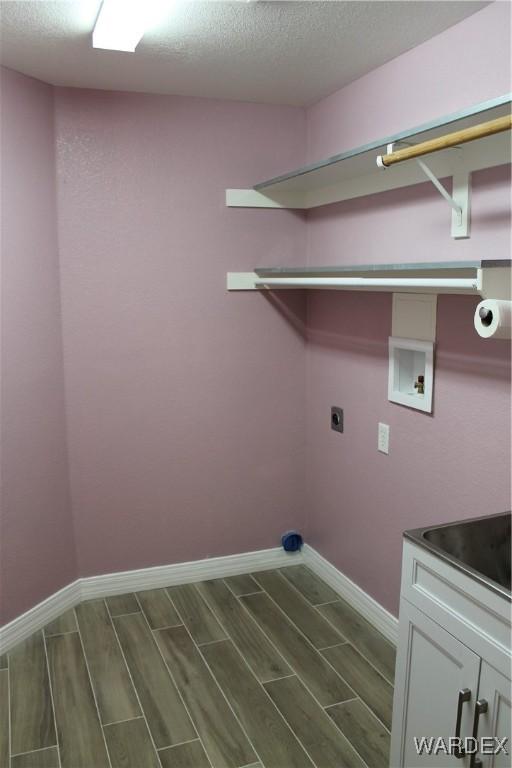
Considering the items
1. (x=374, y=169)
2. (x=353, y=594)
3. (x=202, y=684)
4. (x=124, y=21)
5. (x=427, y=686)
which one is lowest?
(x=202, y=684)

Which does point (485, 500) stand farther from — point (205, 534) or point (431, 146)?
point (205, 534)

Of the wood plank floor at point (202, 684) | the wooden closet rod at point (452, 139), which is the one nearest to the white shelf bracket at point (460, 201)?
the wooden closet rod at point (452, 139)

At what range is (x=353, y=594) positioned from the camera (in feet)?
9.86

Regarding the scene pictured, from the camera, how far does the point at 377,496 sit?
278 centimetres

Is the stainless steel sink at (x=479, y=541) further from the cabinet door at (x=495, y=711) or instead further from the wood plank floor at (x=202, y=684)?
the wood plank floor at (x=202, y=684)

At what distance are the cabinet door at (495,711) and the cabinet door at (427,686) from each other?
0.10ft

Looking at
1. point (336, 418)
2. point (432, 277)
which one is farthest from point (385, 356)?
point (432, 277)

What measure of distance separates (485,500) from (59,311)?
1883 mm

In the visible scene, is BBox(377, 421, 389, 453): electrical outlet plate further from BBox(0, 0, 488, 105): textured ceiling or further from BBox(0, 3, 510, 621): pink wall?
BBox(0, 0, 488, 105): textured ceiling

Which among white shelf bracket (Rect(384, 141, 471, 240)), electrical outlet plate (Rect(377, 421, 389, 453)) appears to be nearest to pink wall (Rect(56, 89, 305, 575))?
electrical outlet plate (Rect(377, 421, 389, 453))

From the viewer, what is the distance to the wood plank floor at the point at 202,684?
2.14 metres

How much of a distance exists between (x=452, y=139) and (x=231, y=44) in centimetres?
98

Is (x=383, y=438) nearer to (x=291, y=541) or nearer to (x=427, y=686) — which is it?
(x=291, y=541)

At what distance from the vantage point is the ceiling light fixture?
192cm
